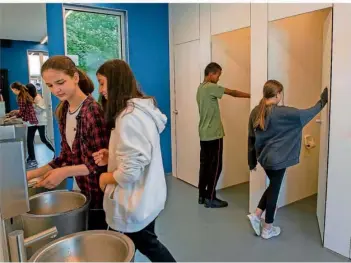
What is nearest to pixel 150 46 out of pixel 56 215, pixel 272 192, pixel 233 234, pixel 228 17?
pixel 228 17

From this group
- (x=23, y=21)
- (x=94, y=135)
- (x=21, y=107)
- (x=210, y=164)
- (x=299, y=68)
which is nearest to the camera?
(x=94, y=135)

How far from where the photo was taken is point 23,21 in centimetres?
283

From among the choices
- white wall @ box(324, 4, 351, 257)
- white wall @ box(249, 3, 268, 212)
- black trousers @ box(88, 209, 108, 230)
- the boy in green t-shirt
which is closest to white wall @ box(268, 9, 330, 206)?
white wall @ box(249, 3, 268, 212)

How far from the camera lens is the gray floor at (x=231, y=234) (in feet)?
8.09

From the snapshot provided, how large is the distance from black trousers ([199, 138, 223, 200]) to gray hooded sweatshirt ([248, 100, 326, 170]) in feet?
2.66

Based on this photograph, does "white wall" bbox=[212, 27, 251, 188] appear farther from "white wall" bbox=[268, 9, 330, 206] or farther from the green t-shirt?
"white wall" bbox=[268, 9, 330, 206]

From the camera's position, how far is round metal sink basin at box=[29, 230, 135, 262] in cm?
93

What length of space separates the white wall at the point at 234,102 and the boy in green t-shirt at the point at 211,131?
53 centimetres

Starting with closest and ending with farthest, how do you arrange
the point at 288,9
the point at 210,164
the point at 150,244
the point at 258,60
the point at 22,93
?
the point at 150,244 < the point at 22,93 < the point at 288,9 < the point at 258,60 < the point at 210,164

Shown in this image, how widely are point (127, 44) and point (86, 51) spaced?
566 mm

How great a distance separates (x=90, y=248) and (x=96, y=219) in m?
0.55

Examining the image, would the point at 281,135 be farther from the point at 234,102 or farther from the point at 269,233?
the point at 234,102

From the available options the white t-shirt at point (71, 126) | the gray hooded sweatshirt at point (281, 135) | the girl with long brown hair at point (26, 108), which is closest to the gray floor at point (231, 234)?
the girl with long brown hair at point (26, 108)

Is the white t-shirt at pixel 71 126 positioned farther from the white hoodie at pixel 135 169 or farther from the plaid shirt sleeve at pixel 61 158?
the white hoodie at pixel 135 169
